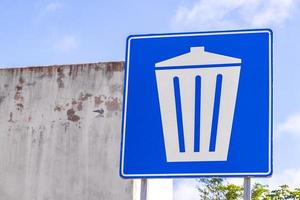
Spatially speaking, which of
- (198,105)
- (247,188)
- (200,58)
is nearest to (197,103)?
(198,105)

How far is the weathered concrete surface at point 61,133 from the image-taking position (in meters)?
8.28

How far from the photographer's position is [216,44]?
330 centimetres

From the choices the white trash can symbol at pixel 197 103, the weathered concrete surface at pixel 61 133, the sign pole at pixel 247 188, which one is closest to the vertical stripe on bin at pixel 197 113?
the white trash can symbol at pixel 197 103

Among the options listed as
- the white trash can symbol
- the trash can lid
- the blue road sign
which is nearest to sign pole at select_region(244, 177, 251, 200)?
the blue road sign

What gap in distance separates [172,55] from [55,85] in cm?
556

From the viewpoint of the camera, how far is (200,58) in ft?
10.8

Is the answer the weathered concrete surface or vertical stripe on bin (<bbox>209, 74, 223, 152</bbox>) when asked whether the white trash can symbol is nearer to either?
vertical stripe on bin (<bbox>209, 74, 223, 152</bbox>)

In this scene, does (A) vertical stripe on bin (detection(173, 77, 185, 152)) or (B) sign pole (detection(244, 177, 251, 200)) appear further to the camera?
(A) vertical stripe on bin (detection(173, 77, 185, 152))

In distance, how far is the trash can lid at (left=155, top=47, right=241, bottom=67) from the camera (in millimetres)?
3264

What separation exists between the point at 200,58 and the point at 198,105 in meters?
0.23

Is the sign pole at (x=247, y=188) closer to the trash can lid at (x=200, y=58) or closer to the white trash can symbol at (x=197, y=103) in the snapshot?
the white trash can symbol at (x=197, y=103)

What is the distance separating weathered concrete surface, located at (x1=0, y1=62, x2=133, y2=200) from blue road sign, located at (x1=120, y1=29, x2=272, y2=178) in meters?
4.85

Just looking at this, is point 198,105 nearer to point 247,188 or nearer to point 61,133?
point 247,188

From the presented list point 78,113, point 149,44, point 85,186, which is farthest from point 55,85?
point 149,44
